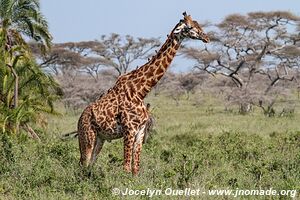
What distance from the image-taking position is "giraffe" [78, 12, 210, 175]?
754 cm

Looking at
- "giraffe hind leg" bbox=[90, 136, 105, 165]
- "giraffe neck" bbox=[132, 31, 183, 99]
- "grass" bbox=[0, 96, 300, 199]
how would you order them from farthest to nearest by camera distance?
"giraffe hind leg" bbox=[90, 136, 105, 165], "giraffe neck" bbox=[132, 31, 183, 99], "grass" bbox=[0, 96, 300, 199]

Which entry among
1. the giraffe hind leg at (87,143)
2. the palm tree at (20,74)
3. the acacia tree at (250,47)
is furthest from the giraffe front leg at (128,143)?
the acacia tree at (250,47)

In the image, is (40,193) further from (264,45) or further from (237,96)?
(264,45)

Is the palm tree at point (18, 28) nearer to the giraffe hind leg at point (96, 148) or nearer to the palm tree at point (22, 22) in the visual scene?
the palm tree at point (22, 22)

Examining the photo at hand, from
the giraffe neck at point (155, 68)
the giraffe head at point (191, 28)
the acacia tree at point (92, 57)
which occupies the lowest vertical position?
the acacia tree at point (92, 57)

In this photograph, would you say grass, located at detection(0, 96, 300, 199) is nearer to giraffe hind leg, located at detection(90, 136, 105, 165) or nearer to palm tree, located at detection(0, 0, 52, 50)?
giraffe hind leg, located at detection(90, 136, 105, 165)

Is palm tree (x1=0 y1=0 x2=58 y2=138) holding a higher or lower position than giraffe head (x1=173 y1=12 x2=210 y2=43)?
lower

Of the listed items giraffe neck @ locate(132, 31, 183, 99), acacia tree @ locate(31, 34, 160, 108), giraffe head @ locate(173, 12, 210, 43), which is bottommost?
acacia tree @ locate(31, 34, 160, 108)

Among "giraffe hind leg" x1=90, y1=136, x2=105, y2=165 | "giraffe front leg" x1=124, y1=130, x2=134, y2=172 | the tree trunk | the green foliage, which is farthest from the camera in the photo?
the tree trunk

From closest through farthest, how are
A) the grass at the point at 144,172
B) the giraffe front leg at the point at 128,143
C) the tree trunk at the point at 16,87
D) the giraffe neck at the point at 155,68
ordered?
the grass at the point at 144,172 < the giraffe front leg at the point at 128,143 < the giraffe neck at the point at 155,68 < the tree trunk at the point at 16,87

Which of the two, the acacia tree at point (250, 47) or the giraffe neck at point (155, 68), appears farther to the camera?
the acacia tree at point (250, 47)

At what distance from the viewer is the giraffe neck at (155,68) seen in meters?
7.81

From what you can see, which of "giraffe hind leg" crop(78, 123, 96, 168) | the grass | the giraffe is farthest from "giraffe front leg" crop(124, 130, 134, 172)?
"giraffe hind leg" crop(78, 123, 96, 168)

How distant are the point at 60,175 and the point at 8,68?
7.27m
